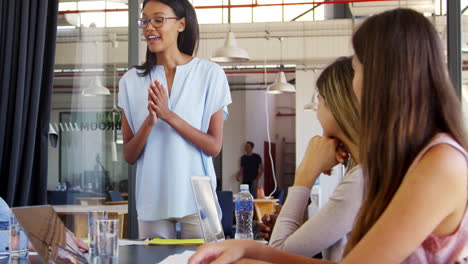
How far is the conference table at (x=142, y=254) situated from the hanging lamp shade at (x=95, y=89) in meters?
2.22

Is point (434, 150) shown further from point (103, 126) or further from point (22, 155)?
point (103, 126)

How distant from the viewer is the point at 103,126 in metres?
4.24

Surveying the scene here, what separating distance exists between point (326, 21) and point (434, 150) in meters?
10.7

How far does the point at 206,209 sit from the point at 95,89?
245cm

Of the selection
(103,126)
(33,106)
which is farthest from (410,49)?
(103,126)

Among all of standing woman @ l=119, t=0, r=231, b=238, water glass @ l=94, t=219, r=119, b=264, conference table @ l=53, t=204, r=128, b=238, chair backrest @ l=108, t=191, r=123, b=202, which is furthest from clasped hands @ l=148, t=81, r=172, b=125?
chair backrest @ l=108, t=191, r=123, b=202

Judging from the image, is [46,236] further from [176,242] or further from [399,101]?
[399,101]

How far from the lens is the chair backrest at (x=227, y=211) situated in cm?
627

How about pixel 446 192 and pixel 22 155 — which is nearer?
pixel 446 192

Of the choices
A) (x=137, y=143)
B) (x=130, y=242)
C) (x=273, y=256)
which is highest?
(x=137, y=143)

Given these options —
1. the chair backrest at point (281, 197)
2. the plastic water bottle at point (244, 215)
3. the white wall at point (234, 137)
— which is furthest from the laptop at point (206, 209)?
the white wall at point (234, 137)

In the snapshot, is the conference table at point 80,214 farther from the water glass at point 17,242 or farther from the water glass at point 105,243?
the water glass at point 105,243

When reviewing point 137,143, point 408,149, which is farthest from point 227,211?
point 408,149

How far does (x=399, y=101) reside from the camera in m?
1.13
